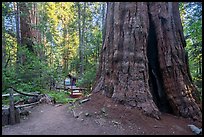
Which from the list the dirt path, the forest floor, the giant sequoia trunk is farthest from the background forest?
the forest floor

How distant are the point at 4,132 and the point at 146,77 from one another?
4389 millimetres

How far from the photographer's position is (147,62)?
7.34 meters

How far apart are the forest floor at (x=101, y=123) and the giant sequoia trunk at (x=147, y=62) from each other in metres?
0.39

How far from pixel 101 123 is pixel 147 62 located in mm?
2670

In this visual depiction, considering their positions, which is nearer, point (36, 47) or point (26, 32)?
point (36, 47)

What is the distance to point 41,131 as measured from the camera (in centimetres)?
560

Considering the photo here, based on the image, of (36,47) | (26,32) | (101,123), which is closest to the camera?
(101,123)

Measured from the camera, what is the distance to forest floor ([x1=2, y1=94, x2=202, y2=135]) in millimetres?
5598

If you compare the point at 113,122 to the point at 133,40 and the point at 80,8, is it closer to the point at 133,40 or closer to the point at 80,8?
the point at 133,40

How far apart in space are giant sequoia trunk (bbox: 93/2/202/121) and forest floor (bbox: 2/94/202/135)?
389 mm

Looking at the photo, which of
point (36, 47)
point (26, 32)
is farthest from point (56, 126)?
point (26, 32)

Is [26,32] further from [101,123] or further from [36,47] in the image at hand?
[101,123]

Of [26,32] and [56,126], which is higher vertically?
[26,32]

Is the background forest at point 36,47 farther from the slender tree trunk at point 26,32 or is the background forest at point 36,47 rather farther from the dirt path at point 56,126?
the dirt path at point 56,126
